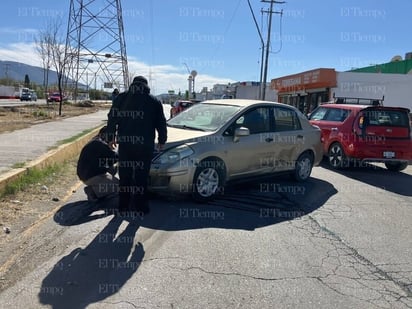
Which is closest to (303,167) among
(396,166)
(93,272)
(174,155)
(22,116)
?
(174,155)

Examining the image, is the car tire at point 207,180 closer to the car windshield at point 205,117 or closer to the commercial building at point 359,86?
the car windshield at point 205,117

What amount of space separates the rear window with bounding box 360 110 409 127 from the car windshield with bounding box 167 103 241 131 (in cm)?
→ 461

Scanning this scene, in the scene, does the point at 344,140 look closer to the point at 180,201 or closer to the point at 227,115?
the point at 227,115

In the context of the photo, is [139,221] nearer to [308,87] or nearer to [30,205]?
[30,205]

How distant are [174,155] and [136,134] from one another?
0.78 meters

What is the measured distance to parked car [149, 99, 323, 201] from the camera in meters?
6.39

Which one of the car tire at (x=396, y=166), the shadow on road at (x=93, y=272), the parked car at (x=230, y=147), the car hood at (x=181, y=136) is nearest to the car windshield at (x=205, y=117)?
the parked car at (x=230, y=147)

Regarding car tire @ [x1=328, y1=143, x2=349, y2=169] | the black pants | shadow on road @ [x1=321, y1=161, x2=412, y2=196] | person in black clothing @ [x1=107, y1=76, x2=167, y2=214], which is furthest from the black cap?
car tire @ [x1=328, y1=143, x2=349, y2=169]

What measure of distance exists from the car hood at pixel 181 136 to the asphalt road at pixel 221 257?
99cm

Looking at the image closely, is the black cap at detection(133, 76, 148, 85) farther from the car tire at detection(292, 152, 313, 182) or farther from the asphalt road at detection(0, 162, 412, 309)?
the car tire at detection(292, 152, 313, 182)

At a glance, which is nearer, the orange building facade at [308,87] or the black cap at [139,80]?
the black cap at [139,80]

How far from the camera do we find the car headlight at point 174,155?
6355mm

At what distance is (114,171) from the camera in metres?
6.71

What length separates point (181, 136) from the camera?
6.78 meters
